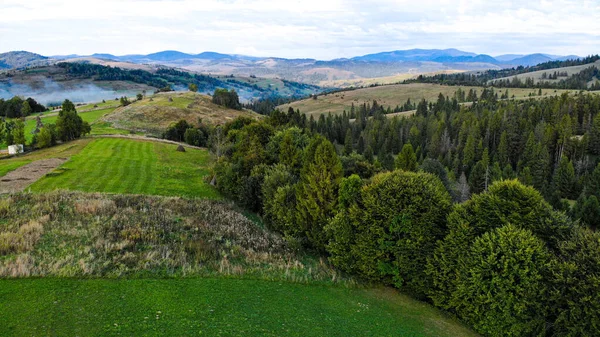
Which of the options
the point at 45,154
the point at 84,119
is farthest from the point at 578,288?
A: the point at 84,119

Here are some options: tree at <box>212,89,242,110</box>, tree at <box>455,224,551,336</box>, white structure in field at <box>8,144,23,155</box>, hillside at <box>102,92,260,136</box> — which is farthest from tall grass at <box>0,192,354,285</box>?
tree at <box>212,89,242,110</box>

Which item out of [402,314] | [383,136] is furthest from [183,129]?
[402,314]

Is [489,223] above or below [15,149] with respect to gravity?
above

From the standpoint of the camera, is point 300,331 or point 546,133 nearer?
point 300,331

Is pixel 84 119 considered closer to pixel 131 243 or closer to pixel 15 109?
pixel 15 109

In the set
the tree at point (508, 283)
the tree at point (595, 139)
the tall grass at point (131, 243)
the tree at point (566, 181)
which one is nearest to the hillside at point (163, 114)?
the tall grass at point (131, 243)

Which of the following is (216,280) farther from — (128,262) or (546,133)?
(546,133)

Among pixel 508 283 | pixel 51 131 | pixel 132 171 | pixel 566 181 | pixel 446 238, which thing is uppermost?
pixel 51 131

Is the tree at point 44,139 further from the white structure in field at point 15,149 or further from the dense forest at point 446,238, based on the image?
the dense forest at point 446,238
